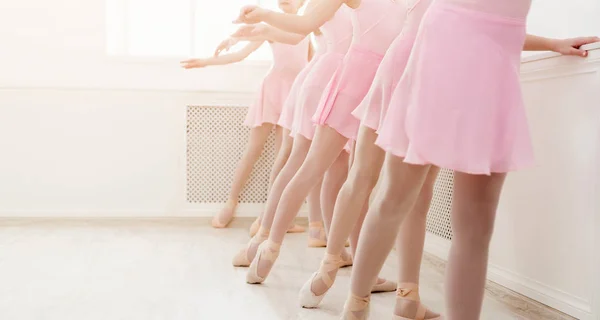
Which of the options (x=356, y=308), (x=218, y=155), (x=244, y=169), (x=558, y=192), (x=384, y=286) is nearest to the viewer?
(x=356, y=308)

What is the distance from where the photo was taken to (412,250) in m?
1.61

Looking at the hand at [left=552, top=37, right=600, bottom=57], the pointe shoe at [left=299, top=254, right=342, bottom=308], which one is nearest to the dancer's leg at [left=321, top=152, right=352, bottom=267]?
the pointe shoe at [left=299, top=254, right=342, bottom=308]

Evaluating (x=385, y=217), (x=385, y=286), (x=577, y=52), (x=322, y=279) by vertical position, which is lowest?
(x=385, y=286)

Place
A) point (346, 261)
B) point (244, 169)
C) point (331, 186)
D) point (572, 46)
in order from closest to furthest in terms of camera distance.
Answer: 1. point (572, 46)
2. point (331, 186)
3. point (346, 261)
4. point (244, 169)

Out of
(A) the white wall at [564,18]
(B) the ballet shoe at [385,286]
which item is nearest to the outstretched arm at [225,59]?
(B) the ballet shoe at [385,286]

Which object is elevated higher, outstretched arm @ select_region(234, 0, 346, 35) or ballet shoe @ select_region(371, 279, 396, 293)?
outstretched arm @ select_region(234, 0, 346, 35)

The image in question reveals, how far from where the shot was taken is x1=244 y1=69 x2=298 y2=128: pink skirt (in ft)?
10.3

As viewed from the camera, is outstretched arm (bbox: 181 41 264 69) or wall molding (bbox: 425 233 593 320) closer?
wall molding (bbox: 425 233 593 320)

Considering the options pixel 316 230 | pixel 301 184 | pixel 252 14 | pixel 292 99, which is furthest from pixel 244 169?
pixel 252 14

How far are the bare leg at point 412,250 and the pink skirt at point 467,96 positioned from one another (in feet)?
1.51

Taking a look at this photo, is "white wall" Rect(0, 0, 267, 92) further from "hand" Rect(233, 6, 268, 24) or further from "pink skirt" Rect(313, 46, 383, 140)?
"hand" Rect(233, 6, 268, 24)

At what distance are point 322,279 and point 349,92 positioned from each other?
0.58m

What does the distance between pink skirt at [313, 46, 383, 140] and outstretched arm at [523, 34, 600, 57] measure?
45 centimetres

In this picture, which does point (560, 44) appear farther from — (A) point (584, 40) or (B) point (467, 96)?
(B) point (467, 96)
